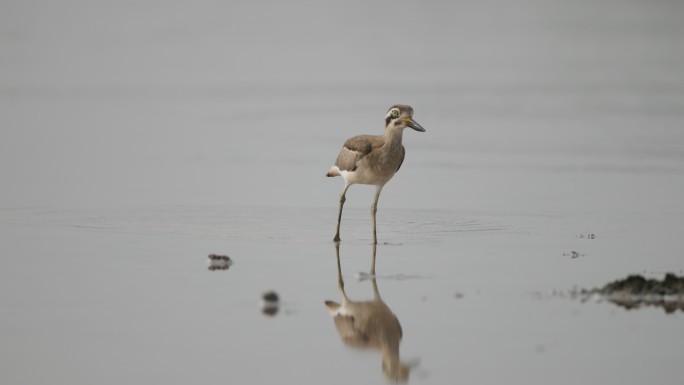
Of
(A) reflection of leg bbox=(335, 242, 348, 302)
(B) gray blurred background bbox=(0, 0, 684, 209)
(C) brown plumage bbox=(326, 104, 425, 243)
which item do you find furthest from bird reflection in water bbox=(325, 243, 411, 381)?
(B) gray blurred background bbox=(0, 0, 684, 209)

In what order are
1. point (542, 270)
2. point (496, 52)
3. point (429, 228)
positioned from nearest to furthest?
point (542, 270) → point (429, 228) → point (496, 52)

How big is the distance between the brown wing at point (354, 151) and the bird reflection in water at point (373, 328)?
3.69m

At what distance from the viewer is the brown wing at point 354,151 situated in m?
14.6

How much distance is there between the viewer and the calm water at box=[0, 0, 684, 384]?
30.4 feet

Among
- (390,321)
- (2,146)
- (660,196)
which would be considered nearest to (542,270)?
(390,321)

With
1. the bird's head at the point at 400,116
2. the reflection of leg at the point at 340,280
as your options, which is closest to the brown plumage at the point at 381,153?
the bird's head at the point at 400,116

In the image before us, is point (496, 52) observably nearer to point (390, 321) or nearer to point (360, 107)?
point (360, 107)

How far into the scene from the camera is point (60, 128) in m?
23.3

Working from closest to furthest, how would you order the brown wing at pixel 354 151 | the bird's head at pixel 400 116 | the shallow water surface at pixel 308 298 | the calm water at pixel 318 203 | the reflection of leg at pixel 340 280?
the shallow water surface at pixel 308 298 → the calm water at pixel 318 203 → the reflection of leg at pixel 340 280 → the bird's head at pixel 400 116 → the brown wing at pixel 354 151

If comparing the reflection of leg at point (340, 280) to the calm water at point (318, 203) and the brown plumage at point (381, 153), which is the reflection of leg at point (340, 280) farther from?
the brown plumage at point (381, 153)

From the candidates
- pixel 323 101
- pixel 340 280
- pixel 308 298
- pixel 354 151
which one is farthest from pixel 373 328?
pixel 323 101

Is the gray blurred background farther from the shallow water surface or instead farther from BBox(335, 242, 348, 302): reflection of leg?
BBox(335, 242, 348, 302): reflection of leg

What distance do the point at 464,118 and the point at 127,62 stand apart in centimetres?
1191

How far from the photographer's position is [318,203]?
16.9m
